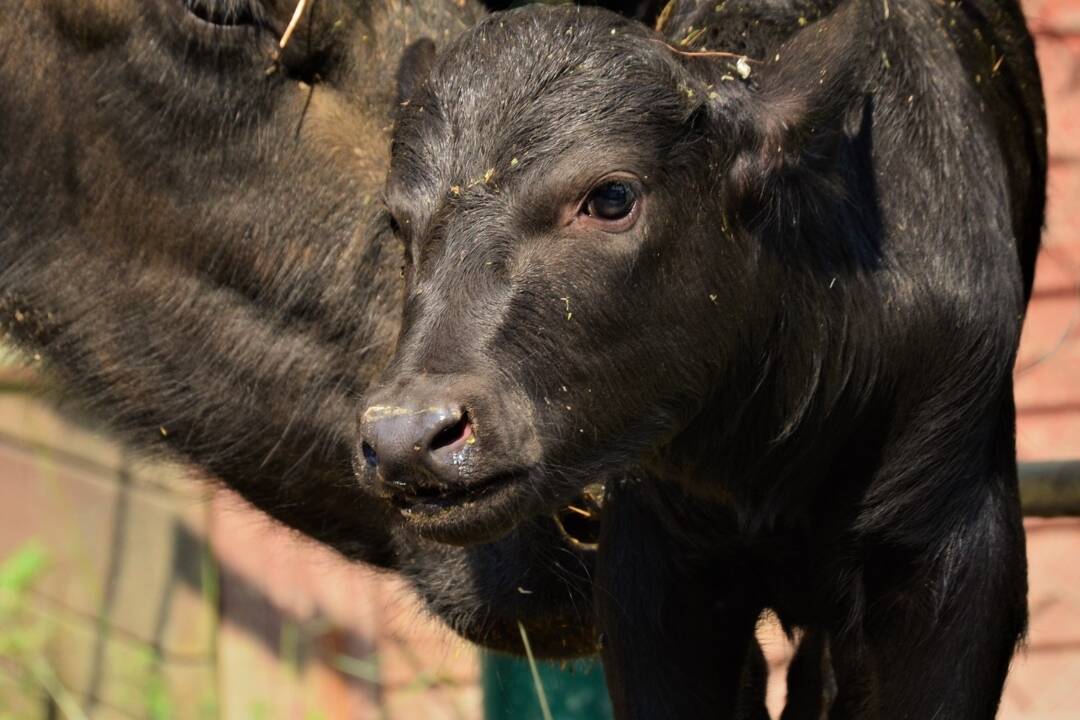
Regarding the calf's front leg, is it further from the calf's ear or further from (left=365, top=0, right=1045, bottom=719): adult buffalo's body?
the calf's ear

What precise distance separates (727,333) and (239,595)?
3549 millimetres

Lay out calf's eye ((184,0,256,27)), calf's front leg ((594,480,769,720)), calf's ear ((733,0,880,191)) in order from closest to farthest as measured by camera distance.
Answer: calf's ear ((733,0,880,191))
calf's front leg ((594,480,769,720))
calf's eye ((184,0,256,27))

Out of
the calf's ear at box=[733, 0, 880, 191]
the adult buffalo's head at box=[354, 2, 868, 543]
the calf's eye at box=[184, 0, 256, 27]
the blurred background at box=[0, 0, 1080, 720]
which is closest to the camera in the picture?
the adult buffalo's head at box=[354, 2, 868, 543]

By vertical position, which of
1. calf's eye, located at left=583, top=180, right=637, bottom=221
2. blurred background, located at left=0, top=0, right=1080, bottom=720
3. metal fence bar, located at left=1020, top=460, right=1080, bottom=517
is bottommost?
blurred background, located at left=0, top=0, right=1080, bottom=720

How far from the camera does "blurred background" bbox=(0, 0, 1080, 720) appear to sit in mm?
6254

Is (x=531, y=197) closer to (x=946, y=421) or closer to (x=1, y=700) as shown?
(x=946, y=421)

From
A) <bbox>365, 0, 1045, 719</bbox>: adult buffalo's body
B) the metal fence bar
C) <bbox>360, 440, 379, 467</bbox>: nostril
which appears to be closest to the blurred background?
the metal fence bar

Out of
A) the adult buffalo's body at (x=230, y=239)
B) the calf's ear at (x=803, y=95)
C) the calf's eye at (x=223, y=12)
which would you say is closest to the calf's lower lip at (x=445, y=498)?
the calf's ear at (x=803, y=95)

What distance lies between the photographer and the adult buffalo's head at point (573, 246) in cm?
306

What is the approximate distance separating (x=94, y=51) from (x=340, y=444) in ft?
3.20

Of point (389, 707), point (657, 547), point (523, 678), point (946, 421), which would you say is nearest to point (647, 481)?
point (657, 547)

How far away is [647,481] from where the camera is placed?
387 centimetres

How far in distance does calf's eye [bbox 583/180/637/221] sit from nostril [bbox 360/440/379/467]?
56 centimetres

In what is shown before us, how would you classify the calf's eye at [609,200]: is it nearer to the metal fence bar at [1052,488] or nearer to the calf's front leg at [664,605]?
the calf's front leg at [664,605]
